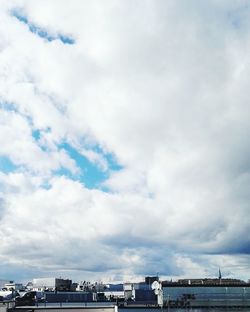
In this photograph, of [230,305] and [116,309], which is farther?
[230,305]

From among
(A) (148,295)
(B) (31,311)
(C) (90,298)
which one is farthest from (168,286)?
(C) (90,298)

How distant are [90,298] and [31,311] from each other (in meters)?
69.0

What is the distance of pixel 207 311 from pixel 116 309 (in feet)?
68.2

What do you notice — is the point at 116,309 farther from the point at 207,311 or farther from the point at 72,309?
the point at 207,311

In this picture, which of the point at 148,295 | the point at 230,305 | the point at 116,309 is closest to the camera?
the point at 116,309

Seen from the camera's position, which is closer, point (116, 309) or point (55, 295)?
point (116, 309)

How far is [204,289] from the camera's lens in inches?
4245

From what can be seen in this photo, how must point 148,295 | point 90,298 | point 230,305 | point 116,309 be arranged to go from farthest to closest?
1. point 90,298
2. point 148,295
3. point 230,305
4. point 116,309

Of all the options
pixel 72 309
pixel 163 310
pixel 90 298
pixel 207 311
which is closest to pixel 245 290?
pixel 207 311

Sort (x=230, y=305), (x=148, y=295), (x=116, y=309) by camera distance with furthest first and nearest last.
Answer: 1. (x=148, y=295)
2. (x=230, y=305)
3. (x=116, y=309)

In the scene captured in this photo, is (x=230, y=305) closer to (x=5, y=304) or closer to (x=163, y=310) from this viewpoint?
(x=163, y=310)

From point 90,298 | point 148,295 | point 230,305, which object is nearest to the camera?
point 230,305

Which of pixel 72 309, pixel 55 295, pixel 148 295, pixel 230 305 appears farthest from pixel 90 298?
pixel 230 305

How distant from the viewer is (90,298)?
168 m
